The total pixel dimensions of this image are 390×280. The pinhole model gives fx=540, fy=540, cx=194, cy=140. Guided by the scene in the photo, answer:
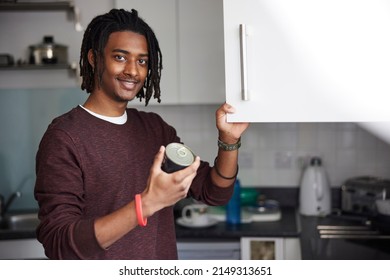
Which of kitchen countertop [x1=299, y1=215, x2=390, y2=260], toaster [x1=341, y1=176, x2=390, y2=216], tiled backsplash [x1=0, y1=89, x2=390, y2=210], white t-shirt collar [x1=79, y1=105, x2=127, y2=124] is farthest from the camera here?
tiled backsplash [x1=0, y1=89, x2=390, y2=210]

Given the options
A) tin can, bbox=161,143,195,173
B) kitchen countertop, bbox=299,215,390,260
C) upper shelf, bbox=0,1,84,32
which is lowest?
kitchen countertop, bbox=299,215,390,260

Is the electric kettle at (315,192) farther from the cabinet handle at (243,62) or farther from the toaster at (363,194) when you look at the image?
the cabinet handle at (243,62)

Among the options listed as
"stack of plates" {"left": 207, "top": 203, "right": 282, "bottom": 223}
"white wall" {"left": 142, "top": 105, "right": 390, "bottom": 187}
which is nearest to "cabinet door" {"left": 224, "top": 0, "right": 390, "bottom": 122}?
"stack of plates" {"left": 207, "top": 203, "right": 282, "bottom": 223}

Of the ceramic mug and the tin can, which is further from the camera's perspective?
the ceramic mug

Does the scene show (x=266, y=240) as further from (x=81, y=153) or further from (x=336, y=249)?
(x=81, y=153)

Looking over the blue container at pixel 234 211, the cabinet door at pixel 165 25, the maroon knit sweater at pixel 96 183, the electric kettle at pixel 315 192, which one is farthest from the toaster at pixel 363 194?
the maroon knit sweater at pixel 96 183

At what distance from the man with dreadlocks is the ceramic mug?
0.62 metres

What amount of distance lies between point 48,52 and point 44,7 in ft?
0.48

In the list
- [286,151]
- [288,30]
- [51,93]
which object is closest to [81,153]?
[288,30]

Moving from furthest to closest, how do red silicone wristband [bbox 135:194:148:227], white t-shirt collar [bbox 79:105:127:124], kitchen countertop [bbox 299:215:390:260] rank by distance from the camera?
kitchen countertop [bbox 299:215:390:260] → white t-shirt collar [bbox 79:105:127:124] → red silicone wristband [bbox 135:194:148:227]

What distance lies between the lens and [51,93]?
1886mm

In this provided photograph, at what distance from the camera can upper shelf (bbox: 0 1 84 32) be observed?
5.49ft

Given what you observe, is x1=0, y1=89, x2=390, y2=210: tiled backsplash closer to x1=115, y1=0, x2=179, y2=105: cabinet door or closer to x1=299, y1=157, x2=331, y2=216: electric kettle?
x1=299, y1=157, x2=331, y2=216: electric kettle
